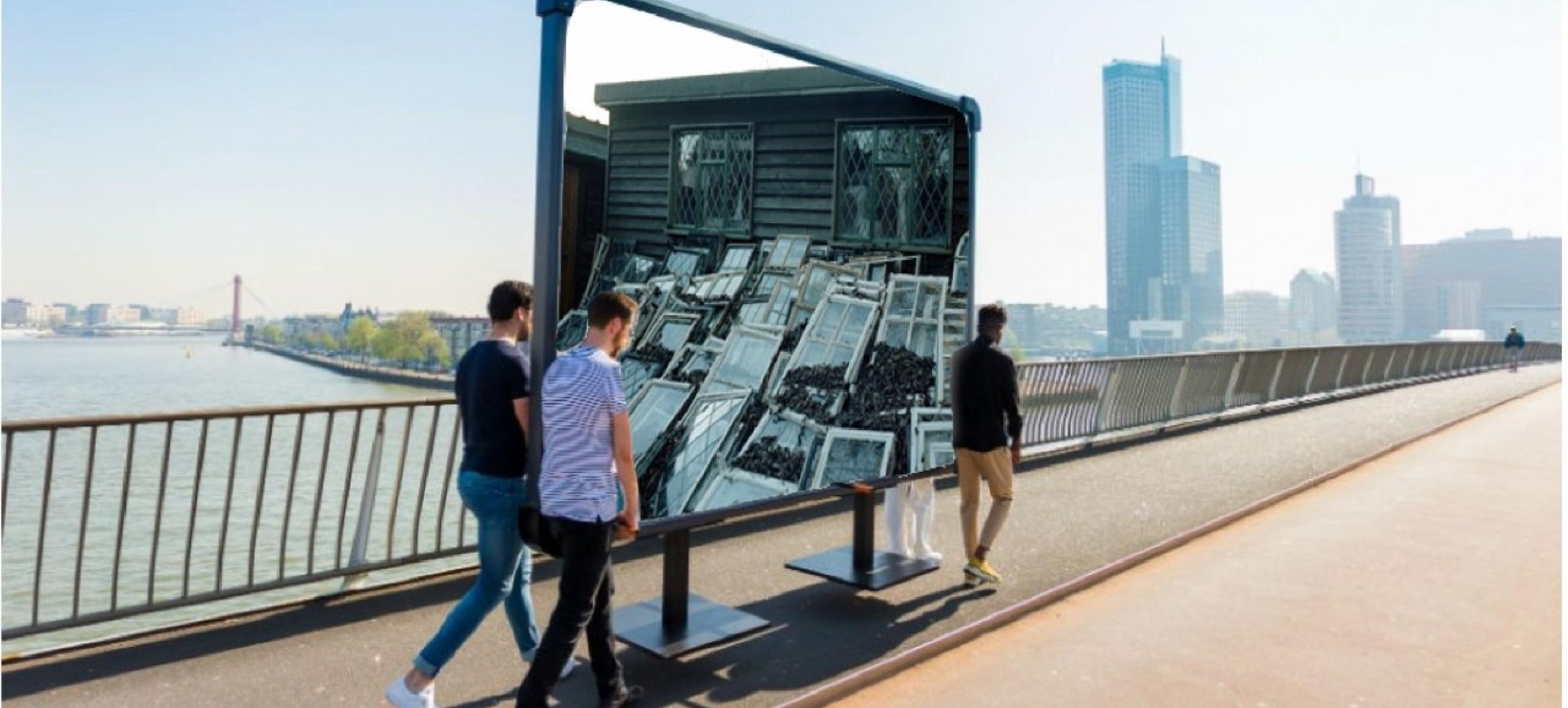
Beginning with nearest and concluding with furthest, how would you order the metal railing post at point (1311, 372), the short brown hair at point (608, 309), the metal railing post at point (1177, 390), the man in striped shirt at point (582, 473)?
the man in striped shirt at point (582, 473), the short brown hair at point (608, 309), the metal railing post at point (1177, 390), the metal railing post at point (1311, 372)

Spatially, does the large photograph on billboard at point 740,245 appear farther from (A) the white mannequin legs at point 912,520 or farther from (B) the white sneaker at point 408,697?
(B) the white sneaker at point 408,697

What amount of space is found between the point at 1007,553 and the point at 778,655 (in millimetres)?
2926

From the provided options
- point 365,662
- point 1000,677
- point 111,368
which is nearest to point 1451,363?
point 1000,677

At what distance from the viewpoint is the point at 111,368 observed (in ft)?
338

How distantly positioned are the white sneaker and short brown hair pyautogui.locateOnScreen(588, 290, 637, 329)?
1.68m

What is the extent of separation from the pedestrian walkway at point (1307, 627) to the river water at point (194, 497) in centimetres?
348

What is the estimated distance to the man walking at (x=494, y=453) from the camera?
3688 mm

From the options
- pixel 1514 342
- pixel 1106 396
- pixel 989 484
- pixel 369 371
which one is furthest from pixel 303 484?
pixel 369 371

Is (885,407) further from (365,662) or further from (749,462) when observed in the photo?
(365,662)

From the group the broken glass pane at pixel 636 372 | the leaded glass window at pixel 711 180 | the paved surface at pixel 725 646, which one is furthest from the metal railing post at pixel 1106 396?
the broken glass pane at pixel 636 372

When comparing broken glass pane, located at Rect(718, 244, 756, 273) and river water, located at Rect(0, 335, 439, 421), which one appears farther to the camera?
river water, located at Rect(0, 335, 439, 421)

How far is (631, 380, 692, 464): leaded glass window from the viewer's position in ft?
13.1

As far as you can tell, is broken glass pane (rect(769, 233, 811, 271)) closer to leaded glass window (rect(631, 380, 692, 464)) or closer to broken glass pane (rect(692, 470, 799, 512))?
leaded glass window (rect(631, 380, 692, 464))

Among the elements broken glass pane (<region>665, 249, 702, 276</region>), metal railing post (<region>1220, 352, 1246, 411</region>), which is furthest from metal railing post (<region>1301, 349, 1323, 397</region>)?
broken glass pane (<region>665, 249, 702, 276</region>)
